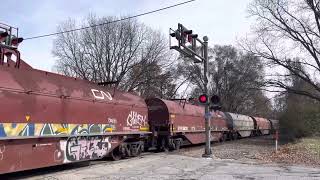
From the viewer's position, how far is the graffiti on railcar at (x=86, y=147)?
573 inches

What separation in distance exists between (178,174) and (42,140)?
166 inches

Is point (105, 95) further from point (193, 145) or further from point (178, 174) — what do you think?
point (193, 145)

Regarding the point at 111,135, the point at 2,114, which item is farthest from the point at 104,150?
the point at 2,114

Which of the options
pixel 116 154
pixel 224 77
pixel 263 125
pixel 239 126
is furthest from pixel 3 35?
pixel 224 77

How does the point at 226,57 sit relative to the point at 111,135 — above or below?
above

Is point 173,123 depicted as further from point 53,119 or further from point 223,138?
point 223,138

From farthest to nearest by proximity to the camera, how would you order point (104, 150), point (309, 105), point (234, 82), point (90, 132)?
point (234, 82)
point (309, 105)
point (104, 150)
point (90, 132)

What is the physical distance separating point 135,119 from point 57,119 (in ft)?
20.9

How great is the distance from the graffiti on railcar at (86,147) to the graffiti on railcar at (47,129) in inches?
10.8

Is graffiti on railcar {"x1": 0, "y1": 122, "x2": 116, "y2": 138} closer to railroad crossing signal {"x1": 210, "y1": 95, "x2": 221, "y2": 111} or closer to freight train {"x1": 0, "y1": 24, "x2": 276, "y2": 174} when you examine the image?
freight train {"x1": 0, "y1": 24, "x2": 276, "y2": 174}

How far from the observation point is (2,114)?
11.4 m

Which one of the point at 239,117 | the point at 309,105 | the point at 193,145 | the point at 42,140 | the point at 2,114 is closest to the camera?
the point at 2,114

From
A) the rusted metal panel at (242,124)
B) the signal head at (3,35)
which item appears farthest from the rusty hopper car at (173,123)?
the rusted metal panel at (242,124)

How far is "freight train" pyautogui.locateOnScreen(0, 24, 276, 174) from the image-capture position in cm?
1184
